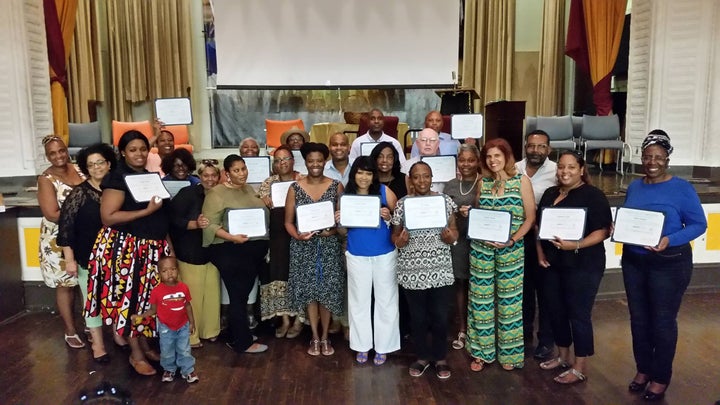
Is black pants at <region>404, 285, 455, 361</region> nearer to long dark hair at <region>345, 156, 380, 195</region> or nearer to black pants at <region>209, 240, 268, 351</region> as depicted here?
long dark hair at <region>345, 156, 380, 195</region>

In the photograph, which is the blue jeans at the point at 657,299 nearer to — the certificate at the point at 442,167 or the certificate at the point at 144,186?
the certificate at the point at 442,167

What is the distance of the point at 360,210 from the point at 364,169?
260 mm

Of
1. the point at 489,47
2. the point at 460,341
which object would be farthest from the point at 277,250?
the point at 489,47

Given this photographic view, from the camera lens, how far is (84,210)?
11.3 feet

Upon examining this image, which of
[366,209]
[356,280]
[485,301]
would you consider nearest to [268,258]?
[356,280]

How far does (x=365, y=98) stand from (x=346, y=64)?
77 centimetres

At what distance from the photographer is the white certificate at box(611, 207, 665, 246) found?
A: 283 cm

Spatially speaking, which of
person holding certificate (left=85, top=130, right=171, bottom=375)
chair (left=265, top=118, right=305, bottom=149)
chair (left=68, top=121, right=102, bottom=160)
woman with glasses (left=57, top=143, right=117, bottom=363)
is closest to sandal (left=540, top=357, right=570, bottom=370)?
person holding certificate (left=85, top=130, right=171, bottom=375)

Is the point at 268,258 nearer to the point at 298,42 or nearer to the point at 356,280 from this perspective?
the point at 356,280

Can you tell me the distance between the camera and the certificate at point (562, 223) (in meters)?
3.03

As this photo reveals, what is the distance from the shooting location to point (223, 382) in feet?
11.1

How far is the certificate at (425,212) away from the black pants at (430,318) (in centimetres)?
43

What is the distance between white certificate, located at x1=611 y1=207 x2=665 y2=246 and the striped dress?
561 mm

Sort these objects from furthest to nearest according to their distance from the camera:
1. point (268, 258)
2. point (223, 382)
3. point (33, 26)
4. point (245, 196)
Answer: point (33, 26) < point (268, 258) < point (245, 196) < point (223, 382)
